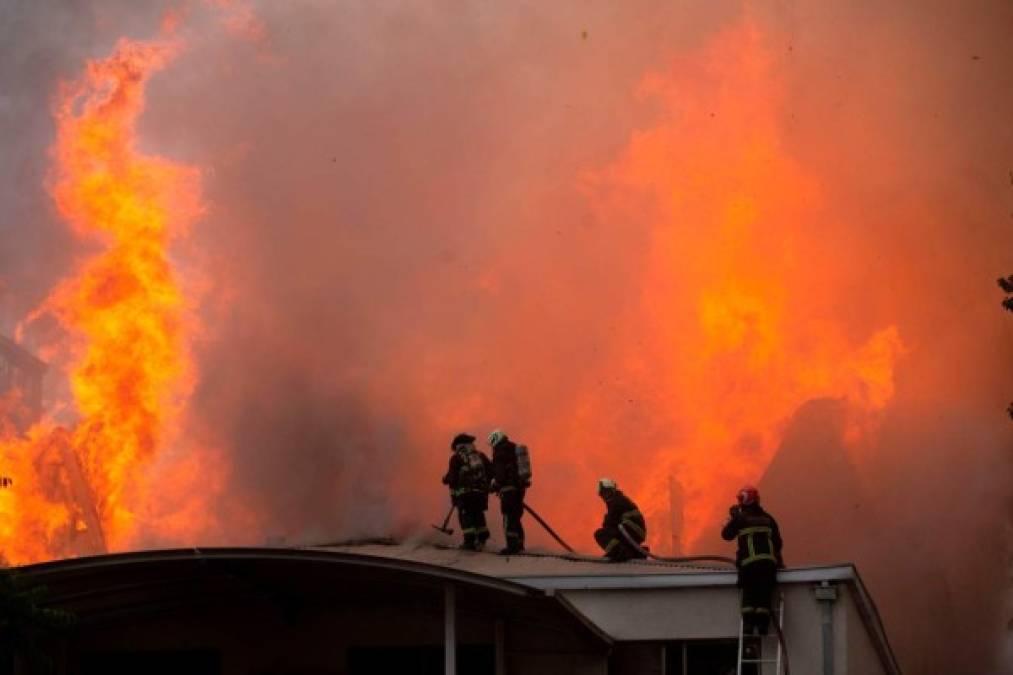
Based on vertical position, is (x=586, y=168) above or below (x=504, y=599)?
above

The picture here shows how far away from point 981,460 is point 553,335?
1023cm

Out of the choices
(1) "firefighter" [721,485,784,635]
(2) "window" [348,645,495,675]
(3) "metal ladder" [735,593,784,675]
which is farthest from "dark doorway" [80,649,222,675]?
(1) "firefighter" [721,485,784,635]

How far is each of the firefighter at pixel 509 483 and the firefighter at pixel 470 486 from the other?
42 centimetres

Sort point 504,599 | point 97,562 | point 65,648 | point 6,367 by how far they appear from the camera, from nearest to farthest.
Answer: point 97,562 < point 504,599 < point 65,648 < point 6,367

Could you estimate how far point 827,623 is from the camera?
2098 cm

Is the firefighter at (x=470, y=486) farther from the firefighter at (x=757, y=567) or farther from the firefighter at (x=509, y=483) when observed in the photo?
the firefighter at (x=757, y=567)

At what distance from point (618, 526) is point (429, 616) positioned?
10.5 ft

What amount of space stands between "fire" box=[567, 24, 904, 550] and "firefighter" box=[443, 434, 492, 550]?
50.4 feet

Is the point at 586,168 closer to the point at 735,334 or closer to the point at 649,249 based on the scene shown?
the point at 649,249

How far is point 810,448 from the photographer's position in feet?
139

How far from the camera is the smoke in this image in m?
37.8

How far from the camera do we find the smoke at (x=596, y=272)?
3775 centimetres

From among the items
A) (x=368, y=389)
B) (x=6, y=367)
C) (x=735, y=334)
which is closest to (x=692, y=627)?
(x=368, y=389)

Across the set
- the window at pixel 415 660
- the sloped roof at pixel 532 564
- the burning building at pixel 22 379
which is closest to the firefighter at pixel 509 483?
the sloped roof at pixel 532 564
